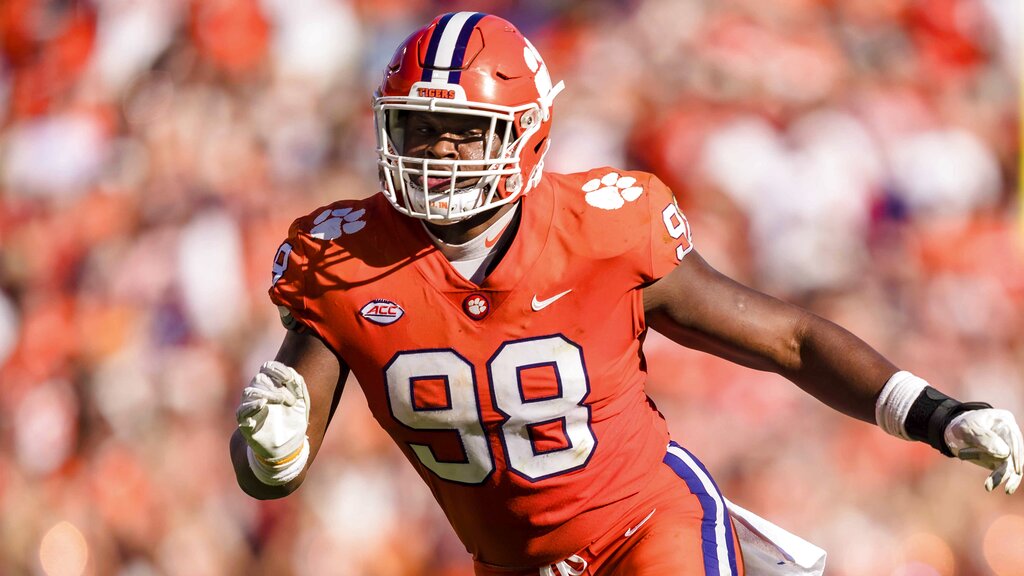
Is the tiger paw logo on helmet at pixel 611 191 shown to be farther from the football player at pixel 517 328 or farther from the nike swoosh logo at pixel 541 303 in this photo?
the nike swoosh logo at pixel 541 303

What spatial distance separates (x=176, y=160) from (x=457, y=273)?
120 inches

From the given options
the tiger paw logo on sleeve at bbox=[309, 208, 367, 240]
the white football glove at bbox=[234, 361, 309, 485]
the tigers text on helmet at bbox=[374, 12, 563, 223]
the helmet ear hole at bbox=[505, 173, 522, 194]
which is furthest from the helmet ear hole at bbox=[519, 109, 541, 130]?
the white football glove at bbox=[234, 361, 309, 485]

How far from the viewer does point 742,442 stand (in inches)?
167

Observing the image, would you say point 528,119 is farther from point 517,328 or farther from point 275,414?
point 275,414

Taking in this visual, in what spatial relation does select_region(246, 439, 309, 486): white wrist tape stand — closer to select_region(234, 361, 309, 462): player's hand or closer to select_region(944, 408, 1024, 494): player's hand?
select_region(234, 361, 309, 462): player's hand

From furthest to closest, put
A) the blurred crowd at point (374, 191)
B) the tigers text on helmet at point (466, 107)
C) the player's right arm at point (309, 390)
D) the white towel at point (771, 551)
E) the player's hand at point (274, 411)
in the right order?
the blurred crowd at point (374, 191) → the white towel at point (771, 551) → the player's right arm at point (309, 390) → the tigers text on helmet at point (466, 107) → the player's hand at point (274, 411)

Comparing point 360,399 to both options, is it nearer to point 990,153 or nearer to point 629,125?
point 629,125

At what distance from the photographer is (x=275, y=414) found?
7.04 ft

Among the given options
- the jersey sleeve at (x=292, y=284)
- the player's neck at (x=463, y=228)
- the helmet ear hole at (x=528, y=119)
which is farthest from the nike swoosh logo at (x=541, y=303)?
the jersey sleeve at (x=292, y=284)

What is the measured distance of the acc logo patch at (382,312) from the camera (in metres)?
2.29

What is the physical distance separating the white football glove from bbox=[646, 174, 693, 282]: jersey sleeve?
687 mm

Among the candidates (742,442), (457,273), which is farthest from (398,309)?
(742,442)

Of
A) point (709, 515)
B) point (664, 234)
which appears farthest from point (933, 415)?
point (664, 234)

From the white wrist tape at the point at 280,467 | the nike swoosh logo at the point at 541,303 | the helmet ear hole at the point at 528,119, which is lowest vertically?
the white wrist tape at the point at 280,467
